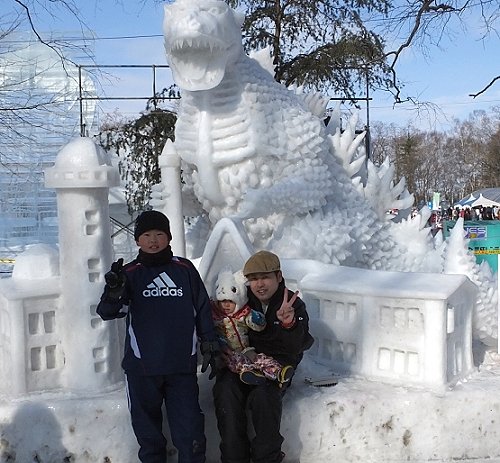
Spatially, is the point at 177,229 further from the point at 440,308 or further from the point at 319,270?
the point at 440,308

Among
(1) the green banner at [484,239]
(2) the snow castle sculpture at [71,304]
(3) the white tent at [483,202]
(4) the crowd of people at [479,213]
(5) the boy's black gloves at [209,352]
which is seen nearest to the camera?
(5) the boy's black gloves at [209,352]

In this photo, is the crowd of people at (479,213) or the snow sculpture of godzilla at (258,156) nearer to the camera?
the snow sculpture of godzilla at (258,156)

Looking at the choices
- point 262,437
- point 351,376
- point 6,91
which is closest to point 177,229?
point 351,376

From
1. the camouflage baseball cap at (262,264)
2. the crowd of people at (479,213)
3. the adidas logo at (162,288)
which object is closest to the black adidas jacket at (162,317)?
the adidas logo at (162,288)

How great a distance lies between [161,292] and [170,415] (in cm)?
54

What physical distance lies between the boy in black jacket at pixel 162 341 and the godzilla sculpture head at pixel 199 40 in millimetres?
1562

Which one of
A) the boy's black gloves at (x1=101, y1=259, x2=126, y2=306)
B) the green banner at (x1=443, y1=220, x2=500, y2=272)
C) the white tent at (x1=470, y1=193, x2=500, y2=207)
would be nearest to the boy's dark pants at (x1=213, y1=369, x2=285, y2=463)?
the boy's black gloves at (x1=101, y1=259, x2=126, y2=306)

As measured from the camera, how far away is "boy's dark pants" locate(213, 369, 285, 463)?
8.58 feet

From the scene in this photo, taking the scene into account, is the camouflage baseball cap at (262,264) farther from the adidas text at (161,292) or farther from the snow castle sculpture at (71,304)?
the snow castle sculpture at (71,304)

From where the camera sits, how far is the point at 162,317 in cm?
256

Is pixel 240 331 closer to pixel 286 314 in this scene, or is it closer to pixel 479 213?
pixel 286 314

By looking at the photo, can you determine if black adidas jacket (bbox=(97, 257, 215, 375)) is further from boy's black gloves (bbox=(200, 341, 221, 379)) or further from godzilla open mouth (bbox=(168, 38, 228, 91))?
godzilla open mouth (bbox=(168, 38, 228, 91))

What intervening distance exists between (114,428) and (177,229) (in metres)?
1.95

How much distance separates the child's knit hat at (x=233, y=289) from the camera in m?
2.82
